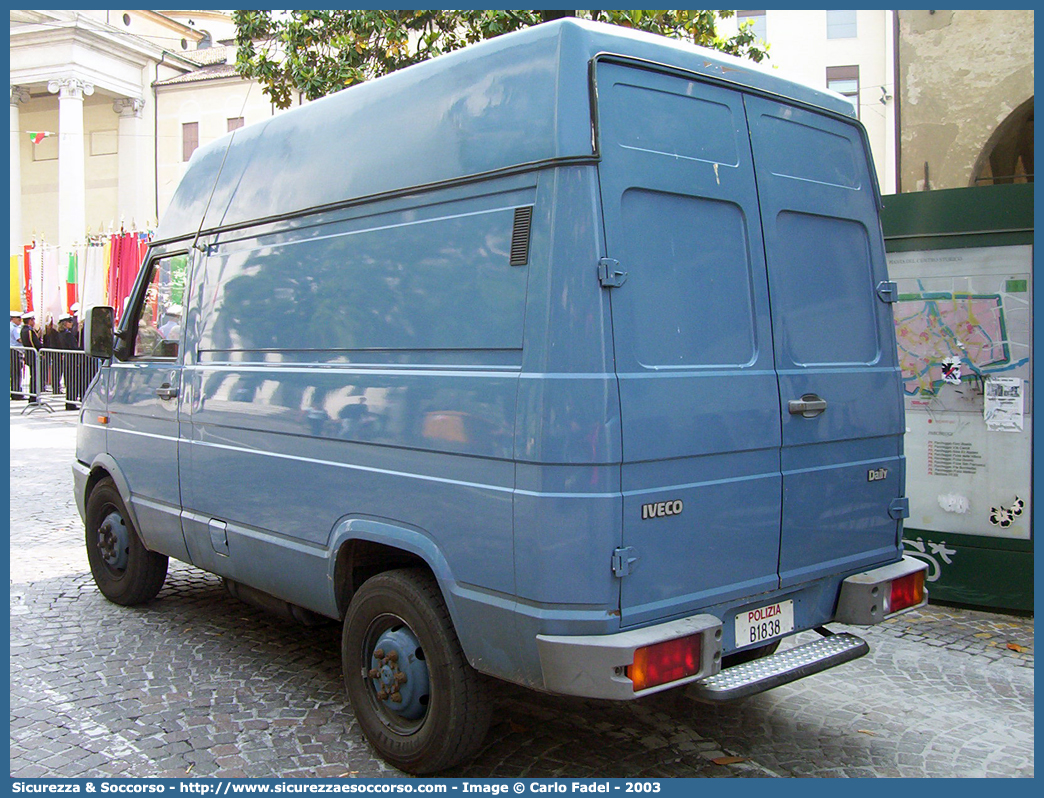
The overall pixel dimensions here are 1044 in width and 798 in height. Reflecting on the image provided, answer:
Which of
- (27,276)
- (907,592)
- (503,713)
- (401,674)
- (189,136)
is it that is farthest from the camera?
(189,136)

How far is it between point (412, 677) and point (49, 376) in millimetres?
19278

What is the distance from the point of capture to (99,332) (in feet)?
19.1

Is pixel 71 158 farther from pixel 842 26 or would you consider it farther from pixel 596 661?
pixel 596 661

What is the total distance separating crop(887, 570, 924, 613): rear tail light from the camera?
13.4ft

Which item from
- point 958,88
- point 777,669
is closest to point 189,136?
point 958,88

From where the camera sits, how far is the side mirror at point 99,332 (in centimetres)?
579

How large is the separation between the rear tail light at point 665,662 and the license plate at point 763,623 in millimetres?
357

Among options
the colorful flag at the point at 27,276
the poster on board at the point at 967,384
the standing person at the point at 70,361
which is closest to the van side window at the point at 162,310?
the poster on board at the point at 967,384

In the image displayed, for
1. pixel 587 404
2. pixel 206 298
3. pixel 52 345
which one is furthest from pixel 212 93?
pixel 587 404

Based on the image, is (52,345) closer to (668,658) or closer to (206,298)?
(206,298)

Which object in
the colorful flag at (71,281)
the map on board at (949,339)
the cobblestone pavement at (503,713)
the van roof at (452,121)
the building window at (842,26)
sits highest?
the building window at (842,26)

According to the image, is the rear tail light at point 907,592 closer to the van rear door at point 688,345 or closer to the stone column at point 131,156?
the van rear door at point 688,345

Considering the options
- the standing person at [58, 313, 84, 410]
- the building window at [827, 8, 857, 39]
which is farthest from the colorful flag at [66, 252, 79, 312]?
the building window at [827, 8, 857, 39]
